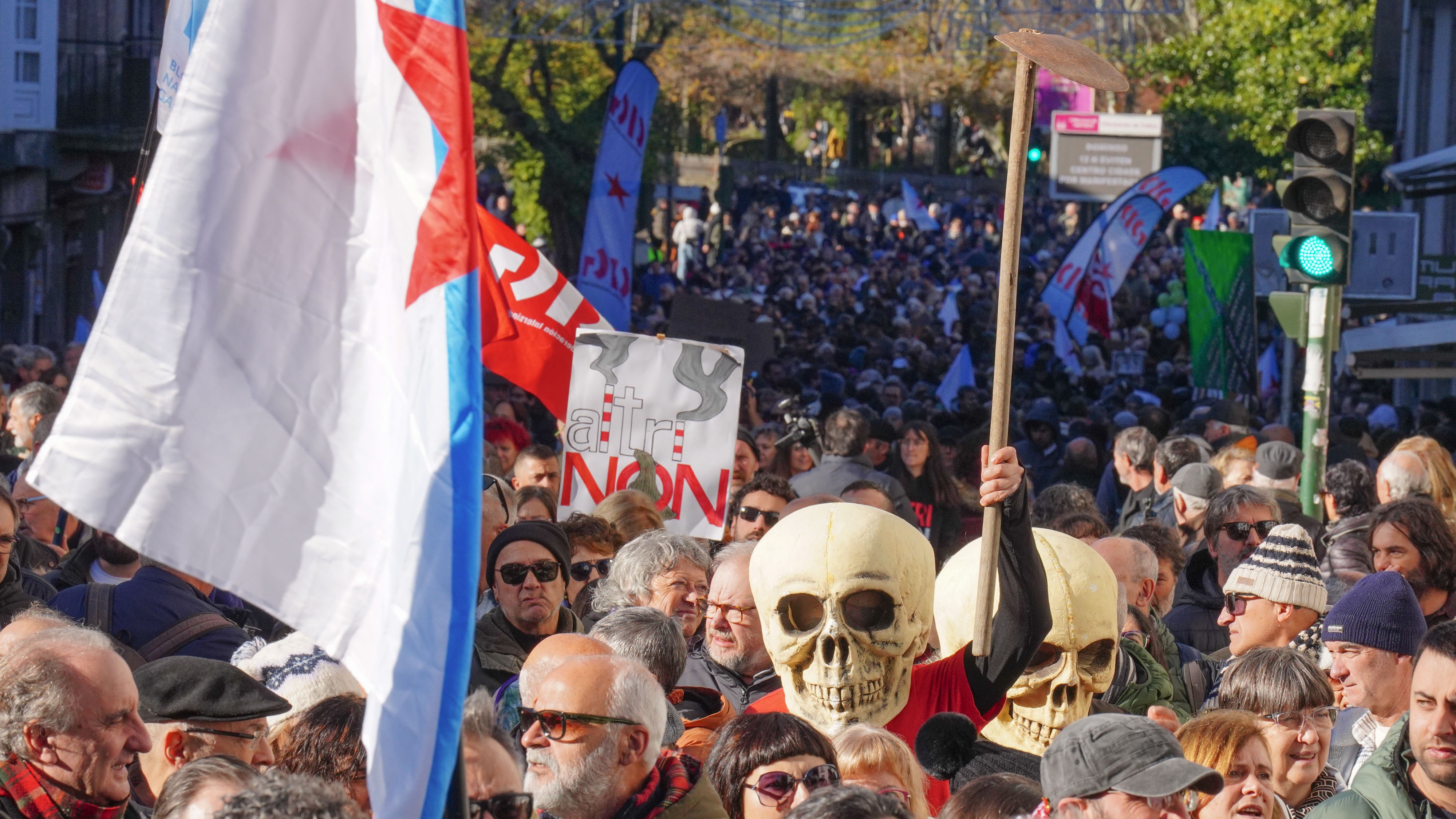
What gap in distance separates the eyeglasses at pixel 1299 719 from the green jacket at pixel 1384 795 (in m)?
0.40

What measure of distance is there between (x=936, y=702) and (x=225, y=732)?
5.23 ft

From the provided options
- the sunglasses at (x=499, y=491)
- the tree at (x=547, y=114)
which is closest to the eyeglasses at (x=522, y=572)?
the sunglasses at (x=499, y=491)

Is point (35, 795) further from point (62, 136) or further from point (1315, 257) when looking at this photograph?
point (62, 136)

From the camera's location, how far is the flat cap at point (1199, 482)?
7.82 meters

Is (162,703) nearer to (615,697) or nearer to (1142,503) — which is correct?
(615,697)

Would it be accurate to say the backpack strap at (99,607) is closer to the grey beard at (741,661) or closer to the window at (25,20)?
the grey beard at (741,661)

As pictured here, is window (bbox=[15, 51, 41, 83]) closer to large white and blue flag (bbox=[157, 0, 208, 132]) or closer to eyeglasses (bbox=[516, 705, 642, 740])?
large white and blue flag (bbox=[157, 0, 208, 132])

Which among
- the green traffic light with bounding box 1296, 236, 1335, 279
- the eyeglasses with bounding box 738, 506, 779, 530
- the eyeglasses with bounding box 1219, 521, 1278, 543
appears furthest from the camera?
the green traffic light with bounding box 1296, 236, 1335, 279

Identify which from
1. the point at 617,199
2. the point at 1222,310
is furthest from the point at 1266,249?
the point at 617,199

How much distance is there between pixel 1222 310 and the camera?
14.0 meters

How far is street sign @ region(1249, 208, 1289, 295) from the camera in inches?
634

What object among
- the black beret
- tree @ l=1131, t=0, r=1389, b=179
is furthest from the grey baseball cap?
tree @ l=1131, t=0, r=1389, b=179

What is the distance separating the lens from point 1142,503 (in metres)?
8.84

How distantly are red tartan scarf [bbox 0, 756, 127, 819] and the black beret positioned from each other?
33 centimetres
